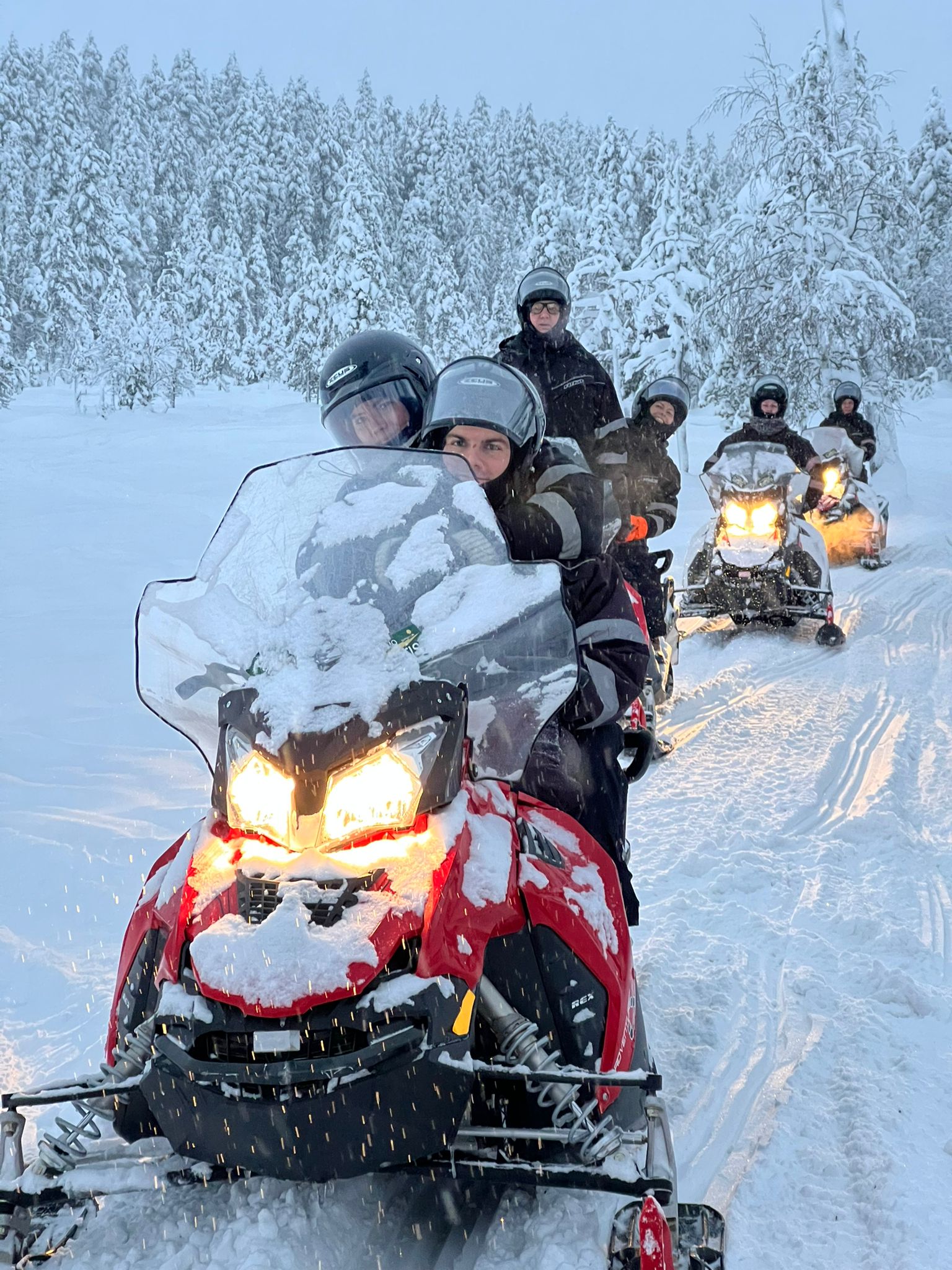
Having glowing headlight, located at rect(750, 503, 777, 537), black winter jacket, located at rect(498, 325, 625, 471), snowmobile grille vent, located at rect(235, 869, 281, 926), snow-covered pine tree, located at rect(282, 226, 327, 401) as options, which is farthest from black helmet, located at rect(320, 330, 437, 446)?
snow-covered pine tree, located at rect(282, 226, 327, 401)

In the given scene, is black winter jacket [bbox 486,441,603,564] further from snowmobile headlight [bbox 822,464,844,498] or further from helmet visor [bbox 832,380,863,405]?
helmet visor [bbox 832,380,863,405]

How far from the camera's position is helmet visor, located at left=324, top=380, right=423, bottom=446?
3.28 metres

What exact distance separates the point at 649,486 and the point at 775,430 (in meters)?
3.55

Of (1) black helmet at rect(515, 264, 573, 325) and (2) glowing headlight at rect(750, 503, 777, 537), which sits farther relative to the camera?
(2) glowing headlight at rect(750, 503, 777, 537)

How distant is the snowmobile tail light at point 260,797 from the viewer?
197cm

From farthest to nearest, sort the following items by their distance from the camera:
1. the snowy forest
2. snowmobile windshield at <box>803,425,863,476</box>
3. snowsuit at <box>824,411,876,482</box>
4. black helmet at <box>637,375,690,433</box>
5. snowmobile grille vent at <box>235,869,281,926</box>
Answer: the snowy forest < snowsuit at <box>824,411,876,482</box> < snowmobile windshield at <box>803,425,863,476</box> < black helmet at <box>637,375,690,433</box> < snowmobile grille vent at <box>235,869,281,926</box>

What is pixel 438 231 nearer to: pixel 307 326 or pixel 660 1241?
pixel 307 326

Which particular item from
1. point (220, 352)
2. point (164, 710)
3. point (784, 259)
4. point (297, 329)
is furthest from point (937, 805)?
point (220, 352)

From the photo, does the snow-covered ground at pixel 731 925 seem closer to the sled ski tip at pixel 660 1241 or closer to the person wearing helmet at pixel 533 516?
the sled ski tip at pixel 660 1241

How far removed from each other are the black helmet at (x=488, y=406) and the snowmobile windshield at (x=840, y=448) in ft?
34.4

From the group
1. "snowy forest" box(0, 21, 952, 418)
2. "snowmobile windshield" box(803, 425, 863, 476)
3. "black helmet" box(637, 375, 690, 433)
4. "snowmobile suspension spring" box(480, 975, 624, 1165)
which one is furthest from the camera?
"snowy forest" box(0, 21, 952, 418)

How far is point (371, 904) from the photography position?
1.89 meters

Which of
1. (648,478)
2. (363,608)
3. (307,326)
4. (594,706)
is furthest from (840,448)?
(307,326)

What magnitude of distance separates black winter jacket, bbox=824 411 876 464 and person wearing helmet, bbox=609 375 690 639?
19.1ft
